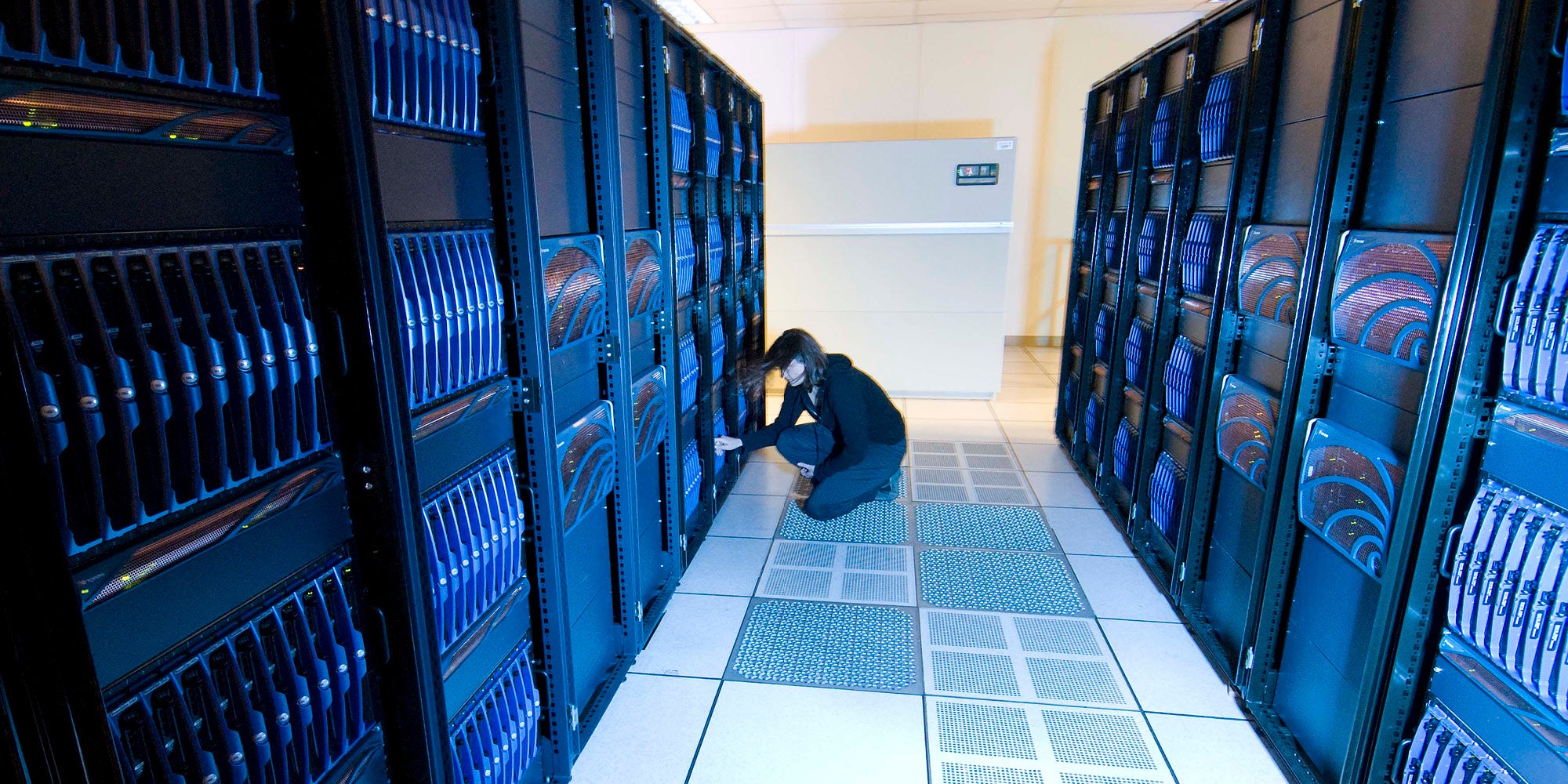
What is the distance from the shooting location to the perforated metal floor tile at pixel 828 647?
8.24 ft

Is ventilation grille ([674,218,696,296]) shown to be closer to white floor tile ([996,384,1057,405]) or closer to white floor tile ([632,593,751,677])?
white floor tile ([632,593,751,677])

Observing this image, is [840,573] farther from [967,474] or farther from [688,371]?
[967,474]

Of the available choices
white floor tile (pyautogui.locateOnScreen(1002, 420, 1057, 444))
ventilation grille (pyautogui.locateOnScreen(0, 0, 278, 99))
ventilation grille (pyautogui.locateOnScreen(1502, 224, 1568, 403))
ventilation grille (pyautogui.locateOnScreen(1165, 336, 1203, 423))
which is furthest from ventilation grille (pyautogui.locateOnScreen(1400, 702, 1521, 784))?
white floor tile (pyautogui.locateOnScreen(1002, 420, 1057, 444))

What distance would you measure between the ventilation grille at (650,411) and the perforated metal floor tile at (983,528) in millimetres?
1526

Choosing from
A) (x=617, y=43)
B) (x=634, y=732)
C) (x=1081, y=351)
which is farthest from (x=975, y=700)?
(x=1081, y=351)

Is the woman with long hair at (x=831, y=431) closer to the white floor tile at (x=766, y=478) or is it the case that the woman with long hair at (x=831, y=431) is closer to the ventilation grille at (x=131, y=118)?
the white floor tile at (x=766, y=478)

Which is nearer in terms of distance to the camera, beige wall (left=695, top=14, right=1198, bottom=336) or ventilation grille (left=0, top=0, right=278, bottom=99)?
ventilation grille (left=0, top=0, right=278, bottom=99)

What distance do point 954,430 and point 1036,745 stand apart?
3.31m

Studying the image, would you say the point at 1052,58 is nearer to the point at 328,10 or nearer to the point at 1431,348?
the point at 1431,348

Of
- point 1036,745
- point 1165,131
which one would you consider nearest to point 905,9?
point 1165,131

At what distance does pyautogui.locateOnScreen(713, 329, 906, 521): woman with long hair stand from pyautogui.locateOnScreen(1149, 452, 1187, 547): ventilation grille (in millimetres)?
1242

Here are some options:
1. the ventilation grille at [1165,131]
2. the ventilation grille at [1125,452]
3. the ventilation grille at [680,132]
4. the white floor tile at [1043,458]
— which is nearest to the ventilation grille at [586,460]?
the ventilation grille at [680,132]

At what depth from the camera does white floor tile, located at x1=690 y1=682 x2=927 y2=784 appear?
209 cm

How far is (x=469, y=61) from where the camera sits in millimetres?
1543
